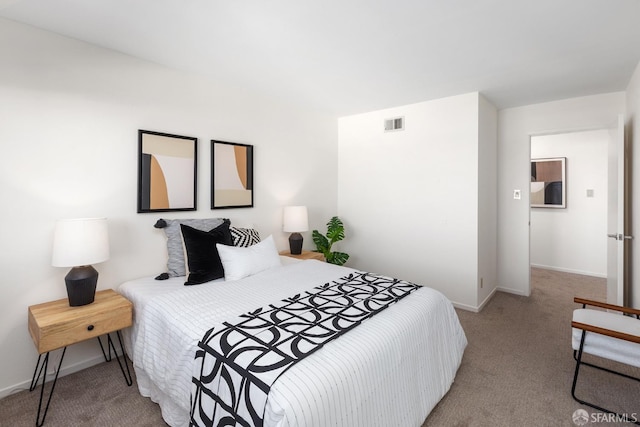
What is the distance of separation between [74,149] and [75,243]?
787mm

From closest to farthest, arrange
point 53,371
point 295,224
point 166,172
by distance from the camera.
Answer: point 53,371
point 166,172
point 295,224

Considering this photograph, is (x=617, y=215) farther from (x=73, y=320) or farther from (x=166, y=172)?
(x=73, y=320)

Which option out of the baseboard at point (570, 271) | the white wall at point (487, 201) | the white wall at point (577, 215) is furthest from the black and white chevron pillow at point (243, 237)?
the baseboard at point (570, 271)

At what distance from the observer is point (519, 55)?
250cm

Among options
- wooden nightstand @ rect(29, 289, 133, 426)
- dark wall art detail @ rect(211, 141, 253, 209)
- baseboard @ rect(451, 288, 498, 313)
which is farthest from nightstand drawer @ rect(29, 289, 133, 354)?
baseboard @ rect(451, 288, 498, 313)

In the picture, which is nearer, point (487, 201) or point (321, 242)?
point (487, 201)

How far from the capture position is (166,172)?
2.75m

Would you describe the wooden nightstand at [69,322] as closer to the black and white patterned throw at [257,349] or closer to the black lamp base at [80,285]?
the black lamp base at [80,285]

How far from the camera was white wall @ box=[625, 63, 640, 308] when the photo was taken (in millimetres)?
2660

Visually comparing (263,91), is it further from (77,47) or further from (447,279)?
(447,279)

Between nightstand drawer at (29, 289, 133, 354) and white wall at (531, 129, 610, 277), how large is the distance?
6061 millimetres

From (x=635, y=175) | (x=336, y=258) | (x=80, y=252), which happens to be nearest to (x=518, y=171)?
(x=635, y=175)

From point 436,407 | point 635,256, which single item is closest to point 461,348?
point 436,407

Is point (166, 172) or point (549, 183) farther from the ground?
point (549, 183)
